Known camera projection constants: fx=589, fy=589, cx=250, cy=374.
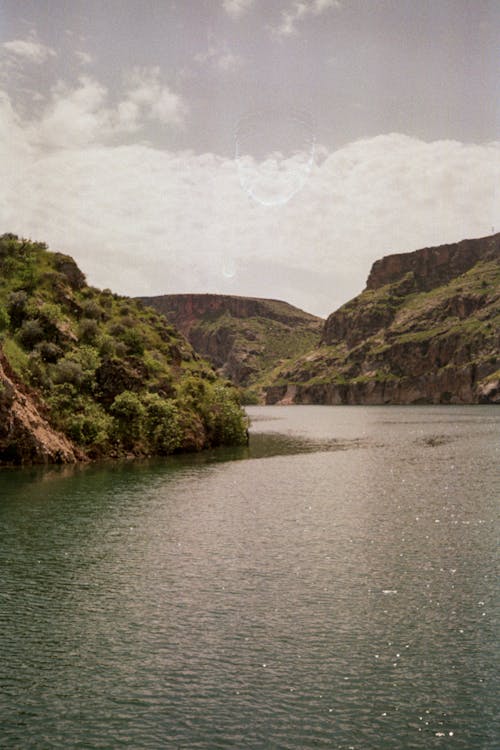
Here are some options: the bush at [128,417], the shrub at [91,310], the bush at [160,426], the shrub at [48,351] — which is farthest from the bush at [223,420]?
the shrub at [48,351]

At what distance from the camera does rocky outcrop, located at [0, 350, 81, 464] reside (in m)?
70.3

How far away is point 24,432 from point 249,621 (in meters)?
54.8

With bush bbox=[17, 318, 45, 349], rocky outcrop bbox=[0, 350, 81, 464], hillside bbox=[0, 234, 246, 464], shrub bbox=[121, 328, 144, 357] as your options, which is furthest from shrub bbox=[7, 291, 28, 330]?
shrub bbox=[121, 328, 144, 357]

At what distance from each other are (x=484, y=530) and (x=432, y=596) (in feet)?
45.4

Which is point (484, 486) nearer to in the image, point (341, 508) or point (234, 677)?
point (341, 508)

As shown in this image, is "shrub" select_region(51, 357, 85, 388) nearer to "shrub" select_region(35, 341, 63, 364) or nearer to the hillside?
the hillside

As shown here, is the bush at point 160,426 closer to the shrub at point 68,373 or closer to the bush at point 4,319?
the shrub at point 68,373

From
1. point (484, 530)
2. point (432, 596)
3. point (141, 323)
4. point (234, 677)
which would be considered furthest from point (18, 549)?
point (141, 323)

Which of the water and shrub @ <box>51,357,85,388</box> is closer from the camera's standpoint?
the water

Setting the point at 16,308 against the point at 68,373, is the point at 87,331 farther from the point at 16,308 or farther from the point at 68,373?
the point at 68,373

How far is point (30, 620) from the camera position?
24531mm

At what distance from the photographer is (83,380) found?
83.1 metres

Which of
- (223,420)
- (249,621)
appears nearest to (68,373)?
(223,420)

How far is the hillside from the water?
25.4 metres
